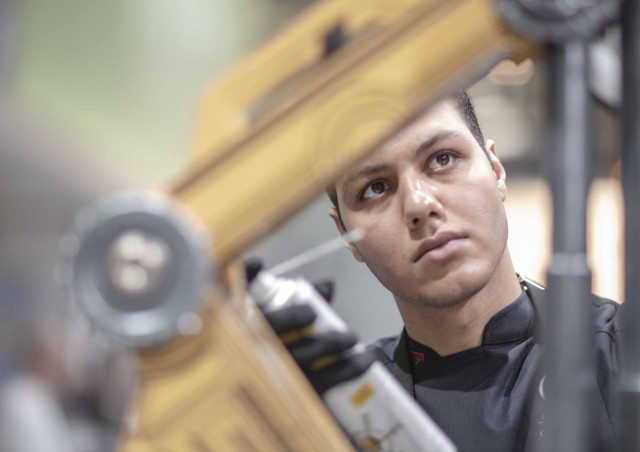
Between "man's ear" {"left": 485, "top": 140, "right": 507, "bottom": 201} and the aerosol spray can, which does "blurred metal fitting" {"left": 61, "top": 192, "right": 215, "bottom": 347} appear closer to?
the aerosol spray can

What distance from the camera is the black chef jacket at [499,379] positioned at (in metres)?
0.52

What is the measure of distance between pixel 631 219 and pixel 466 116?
168mm

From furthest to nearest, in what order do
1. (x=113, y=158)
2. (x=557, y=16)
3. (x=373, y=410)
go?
(x=113, y=158), (x=373, y=410), (x=557, y=16)

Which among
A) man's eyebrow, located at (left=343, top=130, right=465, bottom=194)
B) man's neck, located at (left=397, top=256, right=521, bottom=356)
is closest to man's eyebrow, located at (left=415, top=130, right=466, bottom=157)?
man's eyebrow, located at (left=343, top=130, right=465, bottom=194)

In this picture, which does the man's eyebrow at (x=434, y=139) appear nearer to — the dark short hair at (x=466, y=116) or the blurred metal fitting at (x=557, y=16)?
the dark short hair at (x=466, y=116)

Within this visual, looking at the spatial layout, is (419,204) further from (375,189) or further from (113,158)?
(113,158)

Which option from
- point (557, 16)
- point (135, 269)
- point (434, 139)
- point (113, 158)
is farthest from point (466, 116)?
point (113, 158)

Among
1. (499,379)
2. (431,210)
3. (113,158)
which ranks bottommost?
(499,379)

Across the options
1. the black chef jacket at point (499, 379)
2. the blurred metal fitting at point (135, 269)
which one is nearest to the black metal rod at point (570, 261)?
the black chef jacket at point (499, 379)

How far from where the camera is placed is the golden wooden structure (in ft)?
1.39

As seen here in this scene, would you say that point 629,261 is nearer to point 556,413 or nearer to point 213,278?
point 556,413

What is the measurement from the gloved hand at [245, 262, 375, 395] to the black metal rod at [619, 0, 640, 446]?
0.18 meters

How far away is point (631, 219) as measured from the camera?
423 millimetres

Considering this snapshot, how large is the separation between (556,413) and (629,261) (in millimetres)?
101
